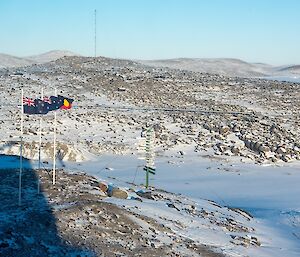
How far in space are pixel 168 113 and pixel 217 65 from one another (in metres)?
77.8

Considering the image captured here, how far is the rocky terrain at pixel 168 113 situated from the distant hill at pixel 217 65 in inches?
2019

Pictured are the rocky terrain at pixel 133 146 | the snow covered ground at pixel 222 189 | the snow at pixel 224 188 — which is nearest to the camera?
the rocky terrain at pixel 133 146

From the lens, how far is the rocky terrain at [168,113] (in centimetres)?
3086

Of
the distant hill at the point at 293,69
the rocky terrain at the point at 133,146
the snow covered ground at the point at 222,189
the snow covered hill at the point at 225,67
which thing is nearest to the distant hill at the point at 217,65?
the snow covered hill at the point at 225,67

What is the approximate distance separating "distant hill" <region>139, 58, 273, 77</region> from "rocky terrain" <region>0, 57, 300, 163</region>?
51.3 metres

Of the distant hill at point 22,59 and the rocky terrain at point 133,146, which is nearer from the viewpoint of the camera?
the rocky terrain at point 133,146

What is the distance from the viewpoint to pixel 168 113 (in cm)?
3831

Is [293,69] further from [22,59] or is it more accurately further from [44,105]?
[44,105]

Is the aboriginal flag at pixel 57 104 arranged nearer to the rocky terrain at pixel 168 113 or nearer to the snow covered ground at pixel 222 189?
the snow covered ground at pixel 222 189

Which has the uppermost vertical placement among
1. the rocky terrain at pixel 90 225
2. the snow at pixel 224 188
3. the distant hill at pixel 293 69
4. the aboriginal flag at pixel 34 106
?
the distant hill at pixel 293 69

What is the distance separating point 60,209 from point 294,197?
473 inches

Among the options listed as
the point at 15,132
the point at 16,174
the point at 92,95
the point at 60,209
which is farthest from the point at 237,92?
the point at 60,209

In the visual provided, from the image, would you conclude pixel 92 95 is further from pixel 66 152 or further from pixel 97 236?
pixel 97 236

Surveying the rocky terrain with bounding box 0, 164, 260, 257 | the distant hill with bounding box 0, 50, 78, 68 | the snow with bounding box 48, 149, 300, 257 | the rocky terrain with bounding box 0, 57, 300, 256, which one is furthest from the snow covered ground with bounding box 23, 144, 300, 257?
the distant hill with bounding box 0, 50, 78, 68
